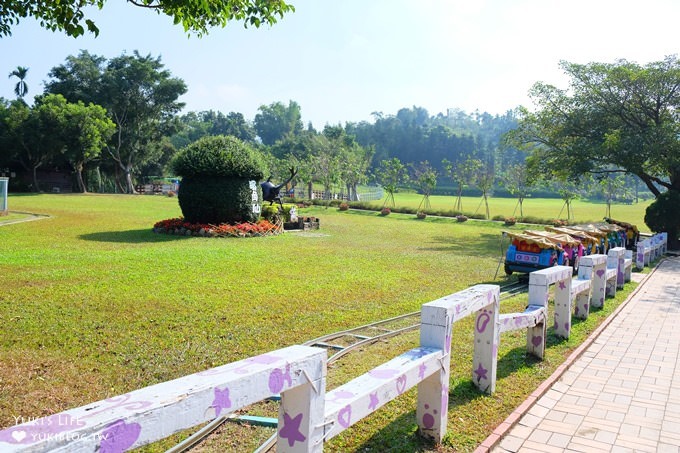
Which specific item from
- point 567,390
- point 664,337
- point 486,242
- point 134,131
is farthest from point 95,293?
point 134,131

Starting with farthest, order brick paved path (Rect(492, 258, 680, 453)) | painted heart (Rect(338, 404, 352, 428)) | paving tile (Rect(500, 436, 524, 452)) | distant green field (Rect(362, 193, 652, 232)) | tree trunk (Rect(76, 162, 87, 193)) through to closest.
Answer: tree trunk (Rect(76, 162, 87, 193))
distant green field (Rect(362, 193, 652, 232))
brick paved path (Rect(492, 258, 680, 453))
paving tile (Rect(500, 436, 524, 452))
painted heart (Rect(338, 404, 352, 428))

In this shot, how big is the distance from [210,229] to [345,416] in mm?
14961

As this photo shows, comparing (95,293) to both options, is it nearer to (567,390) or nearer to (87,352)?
(87,352)

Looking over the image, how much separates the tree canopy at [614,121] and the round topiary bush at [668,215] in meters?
0.76

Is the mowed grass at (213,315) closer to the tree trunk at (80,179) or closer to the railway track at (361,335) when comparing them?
the railway track at (361,335)

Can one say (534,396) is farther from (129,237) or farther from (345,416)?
(129,237)

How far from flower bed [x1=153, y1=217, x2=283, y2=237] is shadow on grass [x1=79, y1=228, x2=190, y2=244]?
0.37 m

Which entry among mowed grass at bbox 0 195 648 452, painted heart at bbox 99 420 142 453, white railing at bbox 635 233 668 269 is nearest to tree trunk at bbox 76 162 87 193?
mowed grass at bbox 0 195 648 452

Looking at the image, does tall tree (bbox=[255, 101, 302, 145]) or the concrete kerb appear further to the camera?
tall tree (bbox=[255, 101, 302, 145])

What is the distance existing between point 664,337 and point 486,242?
43.5 feet

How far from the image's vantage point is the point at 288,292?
9.14m

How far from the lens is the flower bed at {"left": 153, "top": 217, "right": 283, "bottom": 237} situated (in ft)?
56.2

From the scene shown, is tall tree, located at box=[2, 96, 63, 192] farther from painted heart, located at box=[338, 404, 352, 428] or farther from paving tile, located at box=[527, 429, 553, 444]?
painted heart, located at box=[338, 404, 352, 428]

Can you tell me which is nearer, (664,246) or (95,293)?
(95,293)
